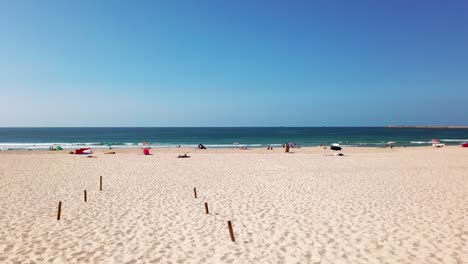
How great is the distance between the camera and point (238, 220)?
1085 centimetres

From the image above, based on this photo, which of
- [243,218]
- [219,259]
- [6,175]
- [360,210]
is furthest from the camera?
A: [6,175]

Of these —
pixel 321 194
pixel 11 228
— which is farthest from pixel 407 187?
pixel 11 228

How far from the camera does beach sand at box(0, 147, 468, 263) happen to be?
7910 millimetres

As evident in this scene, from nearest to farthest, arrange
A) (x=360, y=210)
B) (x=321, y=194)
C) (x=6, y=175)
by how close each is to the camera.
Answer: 1. (x=360, y=210)
2. (x=321, y=194)
3. (x=6, y=175)

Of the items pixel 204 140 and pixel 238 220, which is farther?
pixel 204 140

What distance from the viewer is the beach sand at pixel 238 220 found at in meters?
7.91

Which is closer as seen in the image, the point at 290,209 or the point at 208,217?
the point at 208,217

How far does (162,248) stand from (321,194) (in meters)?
9.52

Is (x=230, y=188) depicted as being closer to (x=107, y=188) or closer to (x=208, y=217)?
(x=208, y=217)

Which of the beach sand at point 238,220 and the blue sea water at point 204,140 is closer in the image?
the beach sand at point 238,220

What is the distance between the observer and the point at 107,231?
9.66m

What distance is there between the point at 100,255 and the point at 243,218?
5.14m

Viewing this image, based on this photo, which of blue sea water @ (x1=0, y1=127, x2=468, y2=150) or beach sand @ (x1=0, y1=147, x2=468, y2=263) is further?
blue sea water @ (x1=0, y1=127, x2=468, y2=150)

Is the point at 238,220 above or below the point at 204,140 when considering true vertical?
below
